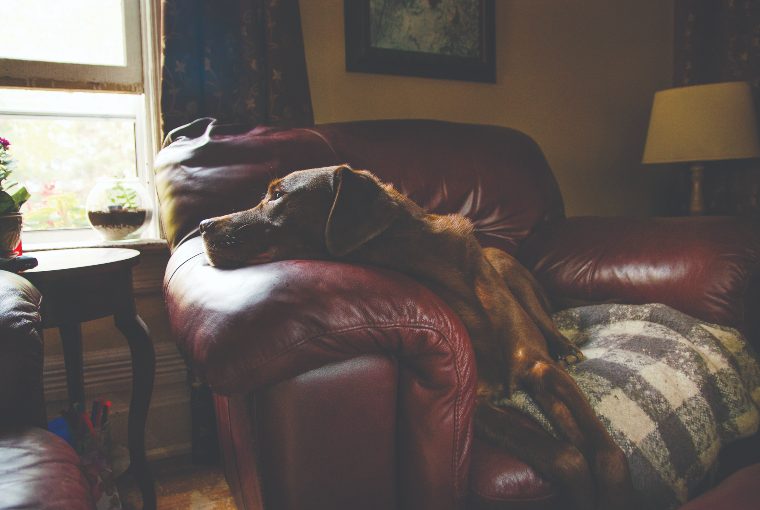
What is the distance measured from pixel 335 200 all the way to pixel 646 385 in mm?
842

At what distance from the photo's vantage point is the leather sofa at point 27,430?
0.83 m

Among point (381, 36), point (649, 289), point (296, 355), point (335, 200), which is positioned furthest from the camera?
point (381, 36)

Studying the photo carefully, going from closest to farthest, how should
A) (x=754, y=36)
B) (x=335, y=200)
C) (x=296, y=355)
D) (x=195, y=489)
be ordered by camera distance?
(x=296, y=355)
(x=335, y=200)
(x=195, y=489)
(x=754, y=36)

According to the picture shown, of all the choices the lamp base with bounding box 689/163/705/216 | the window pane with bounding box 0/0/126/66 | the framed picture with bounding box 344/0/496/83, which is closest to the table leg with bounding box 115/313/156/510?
the window pane with bounding box 0/0/126/66

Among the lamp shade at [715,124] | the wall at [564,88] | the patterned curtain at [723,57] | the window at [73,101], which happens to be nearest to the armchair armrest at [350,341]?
the window at [73,101]

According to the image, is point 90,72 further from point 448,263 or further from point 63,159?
point 448,263

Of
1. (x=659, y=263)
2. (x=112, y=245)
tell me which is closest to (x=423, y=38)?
(x=659, y=263)

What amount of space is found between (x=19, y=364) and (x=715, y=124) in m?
3.19

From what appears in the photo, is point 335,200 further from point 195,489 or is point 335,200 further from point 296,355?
point 195,489

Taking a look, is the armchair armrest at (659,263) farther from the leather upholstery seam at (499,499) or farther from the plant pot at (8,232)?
the plant pot at (8,232)

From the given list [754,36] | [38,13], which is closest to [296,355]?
[38,13]

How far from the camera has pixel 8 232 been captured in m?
1.60

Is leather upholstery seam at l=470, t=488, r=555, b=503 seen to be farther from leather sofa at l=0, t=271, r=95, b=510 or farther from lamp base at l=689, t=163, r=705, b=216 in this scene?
lamp base at l=689, t=163, r=705, b=216

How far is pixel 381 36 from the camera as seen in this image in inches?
110
